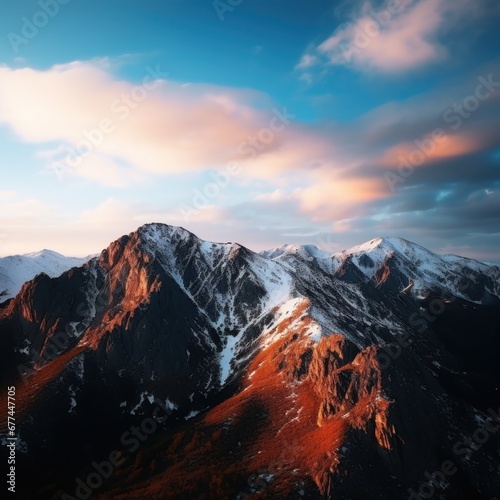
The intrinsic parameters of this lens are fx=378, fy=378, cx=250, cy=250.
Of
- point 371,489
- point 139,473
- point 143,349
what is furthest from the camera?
point 143,349

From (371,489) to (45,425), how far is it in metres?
118

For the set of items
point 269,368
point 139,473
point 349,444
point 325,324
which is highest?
point 325,324

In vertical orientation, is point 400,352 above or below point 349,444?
above

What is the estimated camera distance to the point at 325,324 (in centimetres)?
17500

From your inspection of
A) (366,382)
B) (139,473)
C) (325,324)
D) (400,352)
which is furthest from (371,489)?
(325,324)

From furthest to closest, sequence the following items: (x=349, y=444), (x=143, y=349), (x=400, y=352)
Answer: (x=143, y=349) → (x=400, y=352) → (x=349, y=444)

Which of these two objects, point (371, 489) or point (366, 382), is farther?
point (366, 382)

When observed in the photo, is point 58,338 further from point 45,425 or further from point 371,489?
point 371,489
